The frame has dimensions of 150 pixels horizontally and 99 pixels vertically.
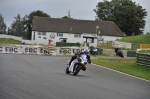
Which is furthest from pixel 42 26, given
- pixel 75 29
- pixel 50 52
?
pixel 50 52

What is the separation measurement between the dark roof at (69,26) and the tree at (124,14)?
561 inches

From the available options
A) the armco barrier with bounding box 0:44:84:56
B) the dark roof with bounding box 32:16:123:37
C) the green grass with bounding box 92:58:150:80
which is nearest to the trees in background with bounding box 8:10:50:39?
the dark roof with bounding box 32:16:123:37

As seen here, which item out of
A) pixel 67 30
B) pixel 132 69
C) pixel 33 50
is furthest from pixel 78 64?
pixel 67 30

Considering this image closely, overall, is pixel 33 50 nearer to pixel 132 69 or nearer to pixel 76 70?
pixel 132 69

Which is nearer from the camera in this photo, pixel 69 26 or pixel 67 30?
pixel 67 30

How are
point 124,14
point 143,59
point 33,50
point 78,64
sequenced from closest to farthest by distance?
1. point 78,64
2. point 143,59
3. point 33,50
4. point 124,14

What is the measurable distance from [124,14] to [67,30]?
24892 mm

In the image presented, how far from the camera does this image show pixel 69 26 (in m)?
94.2

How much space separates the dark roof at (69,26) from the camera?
92.6m

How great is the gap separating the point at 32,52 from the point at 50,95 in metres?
34.9

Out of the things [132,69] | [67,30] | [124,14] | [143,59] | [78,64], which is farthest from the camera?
[124,14]

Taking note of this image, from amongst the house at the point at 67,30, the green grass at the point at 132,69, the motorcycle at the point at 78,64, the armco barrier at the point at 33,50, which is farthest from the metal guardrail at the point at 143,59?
the house at the point at 67,30

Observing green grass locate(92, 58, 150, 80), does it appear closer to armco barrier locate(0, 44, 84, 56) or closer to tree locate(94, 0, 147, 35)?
armco barrier locate(0, 44, 84, 56)

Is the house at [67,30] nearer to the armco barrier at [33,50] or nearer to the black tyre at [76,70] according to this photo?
the armco barrier at [33,50]
